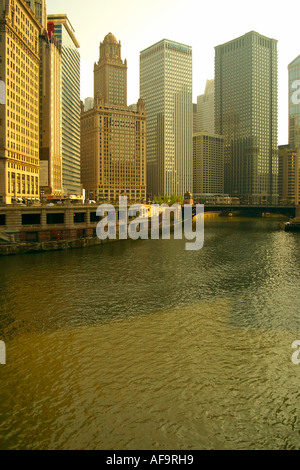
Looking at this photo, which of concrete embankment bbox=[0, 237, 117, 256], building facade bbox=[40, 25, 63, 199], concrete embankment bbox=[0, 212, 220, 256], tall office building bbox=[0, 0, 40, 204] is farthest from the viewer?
building facade bbox=[40, 25, 63, 199]

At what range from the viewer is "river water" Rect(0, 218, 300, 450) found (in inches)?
879

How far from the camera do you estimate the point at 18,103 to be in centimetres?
13300

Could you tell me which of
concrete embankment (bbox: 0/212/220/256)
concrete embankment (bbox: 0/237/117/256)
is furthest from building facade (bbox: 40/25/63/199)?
concrete embankment (bbox: 0/237/117/256)

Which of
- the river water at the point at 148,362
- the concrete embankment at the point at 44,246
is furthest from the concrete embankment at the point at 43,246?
the river water at the point at 148,362

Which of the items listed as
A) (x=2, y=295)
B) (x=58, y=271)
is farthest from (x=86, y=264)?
(x=2, y=295)

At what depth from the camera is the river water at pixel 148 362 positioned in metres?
22.3

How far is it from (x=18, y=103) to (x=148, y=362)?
12115 cm

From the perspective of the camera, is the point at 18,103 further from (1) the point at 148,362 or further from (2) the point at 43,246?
(1) the point at 148,362

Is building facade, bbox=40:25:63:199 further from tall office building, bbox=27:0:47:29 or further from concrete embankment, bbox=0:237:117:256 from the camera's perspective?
concrete embankment, bbox=0:237:117:256

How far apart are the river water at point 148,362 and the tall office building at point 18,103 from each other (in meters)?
71.0

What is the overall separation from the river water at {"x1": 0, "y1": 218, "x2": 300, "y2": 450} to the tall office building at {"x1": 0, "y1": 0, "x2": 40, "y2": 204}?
71018 mm

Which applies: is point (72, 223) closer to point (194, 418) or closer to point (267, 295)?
point (267, 295)

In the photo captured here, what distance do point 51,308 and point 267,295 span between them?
1004 inches
